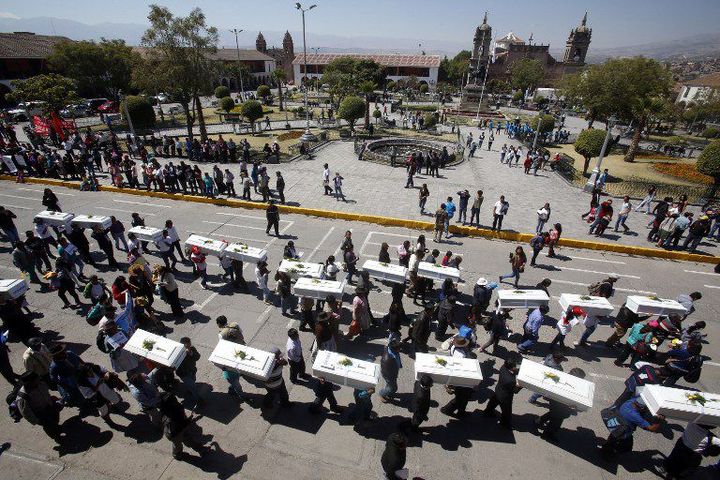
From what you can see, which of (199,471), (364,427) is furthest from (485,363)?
(199,471)

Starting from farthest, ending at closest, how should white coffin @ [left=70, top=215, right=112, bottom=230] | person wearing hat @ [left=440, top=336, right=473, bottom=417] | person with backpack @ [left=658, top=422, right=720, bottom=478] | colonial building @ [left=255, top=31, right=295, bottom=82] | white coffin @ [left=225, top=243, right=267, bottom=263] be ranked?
colonial building @ [left=255, top=31, right=295, bottom=82]
white coffin @ [left=70, top=215, right=112, bottom=230]
white coffin @ [left=225, top=243, right=267, bottom=263]
person wearing hat @ [left=440, top=336, right=473, bottom=417]
person with backpack @ [left=658, top=422, right=720, bottom=478]

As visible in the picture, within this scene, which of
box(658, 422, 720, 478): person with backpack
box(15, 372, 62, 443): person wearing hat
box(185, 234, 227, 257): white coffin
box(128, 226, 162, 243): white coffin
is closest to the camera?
box(658, 422, 720, 478): person with backpack

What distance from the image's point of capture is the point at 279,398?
699 cm

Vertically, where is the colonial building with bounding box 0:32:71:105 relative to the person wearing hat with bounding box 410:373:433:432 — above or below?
above

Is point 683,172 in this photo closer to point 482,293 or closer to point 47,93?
point 482,293

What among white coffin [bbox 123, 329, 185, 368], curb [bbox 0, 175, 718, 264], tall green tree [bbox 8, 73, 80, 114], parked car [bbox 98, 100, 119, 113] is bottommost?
curb [bbox 0, 175, 718, 264]

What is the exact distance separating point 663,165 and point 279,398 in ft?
120

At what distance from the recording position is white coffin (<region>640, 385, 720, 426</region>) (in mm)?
5793

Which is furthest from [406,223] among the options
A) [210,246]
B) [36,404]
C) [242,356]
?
[36,404]

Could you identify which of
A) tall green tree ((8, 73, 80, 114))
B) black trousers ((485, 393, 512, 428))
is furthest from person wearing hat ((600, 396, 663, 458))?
tall green tree ((8, 73, 80, 114))

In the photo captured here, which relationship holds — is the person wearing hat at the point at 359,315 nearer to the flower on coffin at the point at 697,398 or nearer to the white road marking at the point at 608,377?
the white road marking at the point at 608,377

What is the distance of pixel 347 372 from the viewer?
6234 millimetres

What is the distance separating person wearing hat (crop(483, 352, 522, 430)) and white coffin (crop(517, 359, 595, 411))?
17cm

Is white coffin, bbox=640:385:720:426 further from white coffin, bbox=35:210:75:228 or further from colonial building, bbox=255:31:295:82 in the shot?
colonial building, bbox=255:31:295:82
